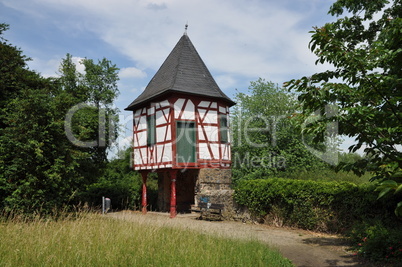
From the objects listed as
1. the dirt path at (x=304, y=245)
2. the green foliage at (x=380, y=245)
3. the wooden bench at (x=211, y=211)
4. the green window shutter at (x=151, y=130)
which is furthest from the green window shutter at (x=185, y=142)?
the green foliage at (x=380, y=245)

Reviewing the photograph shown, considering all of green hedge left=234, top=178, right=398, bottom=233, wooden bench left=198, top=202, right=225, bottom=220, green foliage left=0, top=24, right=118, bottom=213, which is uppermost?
green foliage left=0, top=24, right=118, bottom=213

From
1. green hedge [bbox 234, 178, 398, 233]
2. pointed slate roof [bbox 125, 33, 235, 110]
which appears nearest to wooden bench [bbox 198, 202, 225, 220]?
green hedge [bbox 234, 178, 398, 233]

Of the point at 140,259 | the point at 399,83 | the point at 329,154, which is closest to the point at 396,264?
the point at 399,83

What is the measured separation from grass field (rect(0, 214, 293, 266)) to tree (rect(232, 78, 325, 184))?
12619 mm

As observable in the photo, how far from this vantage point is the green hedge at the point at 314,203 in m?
9.11

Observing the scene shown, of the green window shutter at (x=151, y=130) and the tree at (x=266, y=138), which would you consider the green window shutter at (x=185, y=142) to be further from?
the tree at (x=266, y=138)

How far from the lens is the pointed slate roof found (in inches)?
638

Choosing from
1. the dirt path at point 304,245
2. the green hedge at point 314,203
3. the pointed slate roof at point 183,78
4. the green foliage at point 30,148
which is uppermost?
the pointed slate roof at point 183,78

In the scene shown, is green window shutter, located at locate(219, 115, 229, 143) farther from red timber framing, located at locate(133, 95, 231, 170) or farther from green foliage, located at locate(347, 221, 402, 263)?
green foliage, located at locate(347, 221, 402, 263)

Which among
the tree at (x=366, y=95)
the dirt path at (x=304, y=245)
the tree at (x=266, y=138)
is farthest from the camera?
the tree at (x=266, y=138)

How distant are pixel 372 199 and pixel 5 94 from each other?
14580 millimetres

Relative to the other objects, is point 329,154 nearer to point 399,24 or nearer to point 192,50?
point 192,50

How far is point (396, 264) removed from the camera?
6367mm

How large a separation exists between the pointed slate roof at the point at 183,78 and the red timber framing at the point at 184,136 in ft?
1.41
